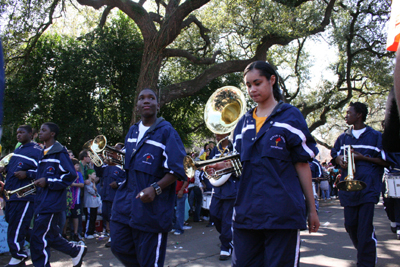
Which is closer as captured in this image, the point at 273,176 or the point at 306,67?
the point at 273,176

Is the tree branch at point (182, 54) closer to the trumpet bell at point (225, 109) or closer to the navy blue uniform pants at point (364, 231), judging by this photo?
the trumpet bell at point (225, 109)

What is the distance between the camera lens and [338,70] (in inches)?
892

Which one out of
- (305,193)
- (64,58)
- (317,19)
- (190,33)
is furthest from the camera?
(190,33)

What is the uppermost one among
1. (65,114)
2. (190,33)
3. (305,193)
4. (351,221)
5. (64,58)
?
(190,33)

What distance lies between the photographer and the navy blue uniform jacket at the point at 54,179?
4.84m

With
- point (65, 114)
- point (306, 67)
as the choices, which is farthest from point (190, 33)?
point (306, 67)

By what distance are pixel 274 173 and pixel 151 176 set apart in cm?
137

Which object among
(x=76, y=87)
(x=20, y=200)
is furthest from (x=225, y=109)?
(x=76, y=87)

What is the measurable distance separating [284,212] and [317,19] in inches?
594

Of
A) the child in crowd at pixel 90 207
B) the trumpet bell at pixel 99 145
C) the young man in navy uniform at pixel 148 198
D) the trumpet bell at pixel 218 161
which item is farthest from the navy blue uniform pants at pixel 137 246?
the child in crowd at pixel 90 207

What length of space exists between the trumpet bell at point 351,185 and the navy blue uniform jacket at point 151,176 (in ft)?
7.90

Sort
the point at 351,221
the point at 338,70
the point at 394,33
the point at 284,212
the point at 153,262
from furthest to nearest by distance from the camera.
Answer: the point at 338,70 < the point at 351,221 < the point at 153,262 < the point at 284,212 < the point at 394,33

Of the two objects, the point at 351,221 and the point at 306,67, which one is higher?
the point at 306,67

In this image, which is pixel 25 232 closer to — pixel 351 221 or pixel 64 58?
pixel 351 221
